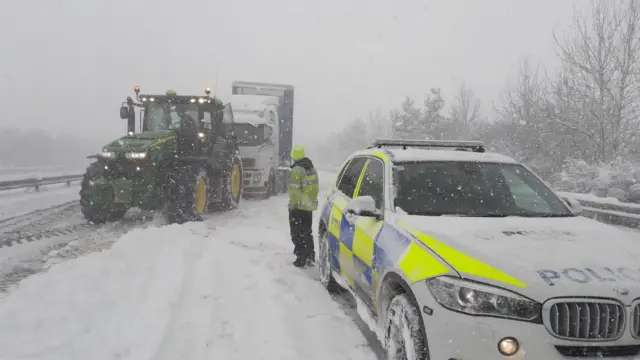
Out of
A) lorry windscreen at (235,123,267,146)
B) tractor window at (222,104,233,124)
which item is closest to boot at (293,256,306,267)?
tractor window at (222,104,233,124)

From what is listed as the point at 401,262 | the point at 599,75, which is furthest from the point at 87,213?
the point at 599,75

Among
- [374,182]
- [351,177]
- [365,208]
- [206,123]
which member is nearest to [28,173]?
[206,123]

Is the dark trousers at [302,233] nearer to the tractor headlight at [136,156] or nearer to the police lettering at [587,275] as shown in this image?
the tractor headlight at [136,156]

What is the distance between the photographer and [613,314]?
229cm

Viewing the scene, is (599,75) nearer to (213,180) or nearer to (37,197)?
(213,180)

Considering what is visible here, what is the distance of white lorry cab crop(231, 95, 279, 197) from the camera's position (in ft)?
47.8

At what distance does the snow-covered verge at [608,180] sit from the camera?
1362 centimetres

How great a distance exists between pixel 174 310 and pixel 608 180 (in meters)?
14.7

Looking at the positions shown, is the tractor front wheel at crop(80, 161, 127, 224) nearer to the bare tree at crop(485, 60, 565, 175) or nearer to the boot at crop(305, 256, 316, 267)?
the boot at crop(305, 256, 316, 267)

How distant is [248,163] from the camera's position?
14586mm

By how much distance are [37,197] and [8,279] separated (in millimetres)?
10015

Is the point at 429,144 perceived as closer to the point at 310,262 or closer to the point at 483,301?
the point at 310,262

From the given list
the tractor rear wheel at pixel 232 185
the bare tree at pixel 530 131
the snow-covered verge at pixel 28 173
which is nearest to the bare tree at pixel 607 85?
the bare tree at pixel 530 131

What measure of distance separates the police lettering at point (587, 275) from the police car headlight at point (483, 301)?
0.18 meters
